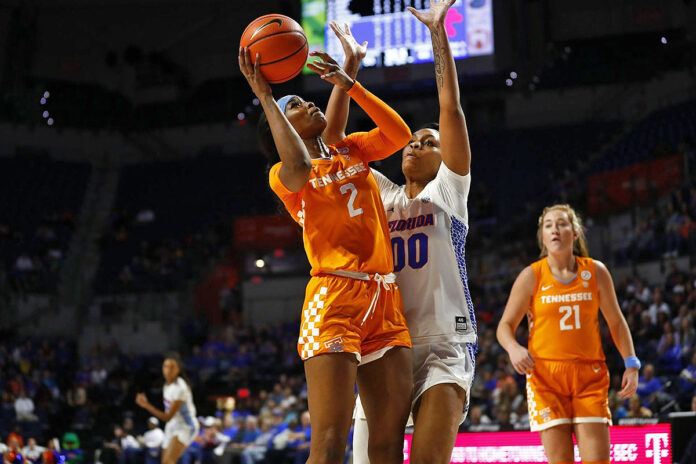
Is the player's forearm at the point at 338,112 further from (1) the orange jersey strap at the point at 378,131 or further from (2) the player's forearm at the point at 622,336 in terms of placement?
(2) the player's forearm at the point at 622,336

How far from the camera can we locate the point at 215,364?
1903cm

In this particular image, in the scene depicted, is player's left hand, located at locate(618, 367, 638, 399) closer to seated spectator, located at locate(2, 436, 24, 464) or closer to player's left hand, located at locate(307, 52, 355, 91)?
player's left hand, located at locate(307, 52, 355, 91)

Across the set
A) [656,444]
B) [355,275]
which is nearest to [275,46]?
[355,275]

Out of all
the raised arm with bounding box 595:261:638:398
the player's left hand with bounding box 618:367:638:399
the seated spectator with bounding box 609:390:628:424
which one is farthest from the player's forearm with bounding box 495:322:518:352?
the seated spectator with bounding box 609:390:628:424

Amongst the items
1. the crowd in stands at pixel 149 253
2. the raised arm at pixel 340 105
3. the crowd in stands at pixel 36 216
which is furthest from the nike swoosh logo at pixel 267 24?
the crowd in stands at pixel 36 216

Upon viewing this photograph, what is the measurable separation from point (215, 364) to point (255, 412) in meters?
3.80

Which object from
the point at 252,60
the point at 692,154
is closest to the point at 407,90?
the point at 692,154

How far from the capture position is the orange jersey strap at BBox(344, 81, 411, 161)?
3830 millimetres

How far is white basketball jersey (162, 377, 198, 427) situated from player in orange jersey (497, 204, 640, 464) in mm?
5679

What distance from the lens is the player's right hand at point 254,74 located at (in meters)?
3.58

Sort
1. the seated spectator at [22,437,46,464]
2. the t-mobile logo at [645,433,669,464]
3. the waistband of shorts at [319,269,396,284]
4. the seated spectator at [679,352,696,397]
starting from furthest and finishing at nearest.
A: the seated spectator at [679,352,696,397], the seated spectator at [22,437,46,464], the t-mobile logo at [645,433,669,464], the waistband of shorts at [319,269,396,284]

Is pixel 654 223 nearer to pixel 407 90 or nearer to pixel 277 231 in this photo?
pixel 407 90

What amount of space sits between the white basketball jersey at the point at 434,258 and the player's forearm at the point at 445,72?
1.25 feet

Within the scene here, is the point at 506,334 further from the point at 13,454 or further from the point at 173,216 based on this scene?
the point at 173,216
